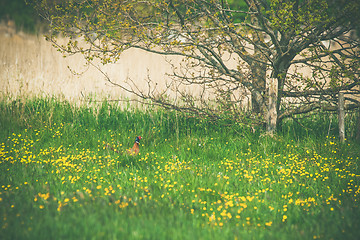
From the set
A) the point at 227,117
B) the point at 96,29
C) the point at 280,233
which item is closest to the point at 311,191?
the point at 280,233

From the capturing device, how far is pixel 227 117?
665 cm

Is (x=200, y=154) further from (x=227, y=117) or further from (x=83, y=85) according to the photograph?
(x=83, y=85)

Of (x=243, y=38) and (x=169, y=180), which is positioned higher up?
(x=243, y=38)

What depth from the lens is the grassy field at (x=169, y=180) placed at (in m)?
3.17

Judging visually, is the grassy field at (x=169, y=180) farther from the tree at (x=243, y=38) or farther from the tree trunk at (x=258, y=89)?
the tree at (x=243, y=38)

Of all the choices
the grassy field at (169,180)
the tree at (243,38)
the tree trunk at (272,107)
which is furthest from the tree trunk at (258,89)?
the grassy field at (169,180)

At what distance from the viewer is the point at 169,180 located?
435 cm

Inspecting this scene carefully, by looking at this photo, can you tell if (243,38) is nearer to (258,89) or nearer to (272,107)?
(258,89)

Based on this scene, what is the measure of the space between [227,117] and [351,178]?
270 cm

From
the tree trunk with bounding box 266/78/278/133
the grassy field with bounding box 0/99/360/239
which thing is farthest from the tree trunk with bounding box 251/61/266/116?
the grassy field with bounding box 0/99/360/239

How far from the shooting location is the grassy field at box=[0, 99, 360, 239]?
3166mm

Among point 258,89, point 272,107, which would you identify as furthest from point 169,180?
point 258,89

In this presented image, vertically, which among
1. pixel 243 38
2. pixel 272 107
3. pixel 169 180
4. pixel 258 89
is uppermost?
pixel 243 38

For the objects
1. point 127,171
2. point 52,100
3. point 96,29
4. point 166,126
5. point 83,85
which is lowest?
point 127,171
